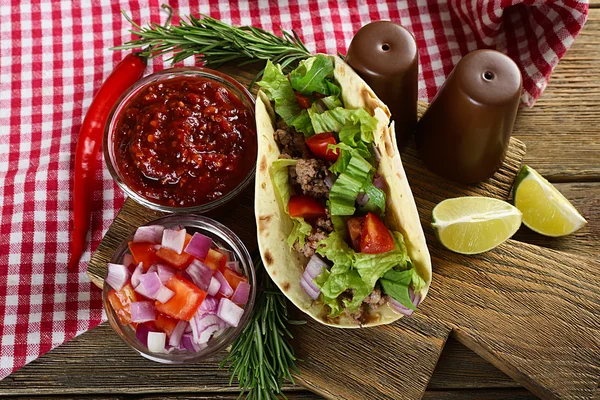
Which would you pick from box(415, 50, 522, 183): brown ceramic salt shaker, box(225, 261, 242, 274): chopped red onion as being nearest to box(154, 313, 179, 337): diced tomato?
box(225, 261, 242, 274): chopped red onion

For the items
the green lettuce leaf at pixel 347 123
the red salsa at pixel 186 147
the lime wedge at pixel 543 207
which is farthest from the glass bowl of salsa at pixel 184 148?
the lime wedge at pixel 543 207

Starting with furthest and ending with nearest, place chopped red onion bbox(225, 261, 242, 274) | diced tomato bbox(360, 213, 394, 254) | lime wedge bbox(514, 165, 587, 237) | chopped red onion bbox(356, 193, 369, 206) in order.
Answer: lime wedge bbox(514, 165, 587, 237) < chopped red onion bbox(225, 261, 242, 274) < chopped red onion bbox(356, 193, 369, 206) < diced tomato bbox(360, 213, 394, 254)

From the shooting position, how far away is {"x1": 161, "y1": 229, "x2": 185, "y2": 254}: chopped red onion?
2.54 m

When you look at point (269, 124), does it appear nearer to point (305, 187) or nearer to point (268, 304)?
point (305, 187)

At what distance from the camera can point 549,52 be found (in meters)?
3.11

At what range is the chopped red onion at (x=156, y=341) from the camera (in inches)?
97.0

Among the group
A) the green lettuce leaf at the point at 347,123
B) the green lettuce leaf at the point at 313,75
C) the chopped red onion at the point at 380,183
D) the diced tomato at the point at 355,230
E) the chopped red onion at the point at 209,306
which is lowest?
the chopped red onion at the point at 209,306

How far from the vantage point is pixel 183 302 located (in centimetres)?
244

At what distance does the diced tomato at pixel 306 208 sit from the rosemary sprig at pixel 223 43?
687mm

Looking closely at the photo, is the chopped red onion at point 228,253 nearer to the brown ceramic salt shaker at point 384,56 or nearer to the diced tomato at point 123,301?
the diced tomato at point 123,301

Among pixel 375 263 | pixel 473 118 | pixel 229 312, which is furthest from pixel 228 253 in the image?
pixel 473 118

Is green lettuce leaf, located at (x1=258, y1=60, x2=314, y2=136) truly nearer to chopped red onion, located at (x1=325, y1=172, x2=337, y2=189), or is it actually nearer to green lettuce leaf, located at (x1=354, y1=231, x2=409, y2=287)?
chopped red onion, located at (x1=325, y1=172, x2=337, y2=189)

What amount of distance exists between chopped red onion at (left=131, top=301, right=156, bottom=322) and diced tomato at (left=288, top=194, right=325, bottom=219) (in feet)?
2.21

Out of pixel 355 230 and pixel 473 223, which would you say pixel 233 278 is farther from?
pixel 473 223
